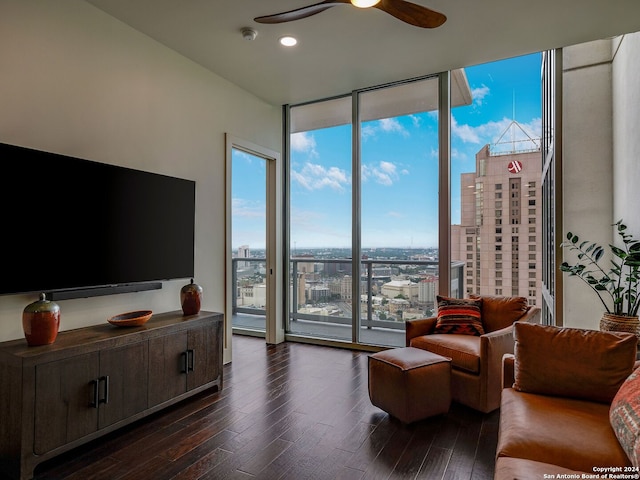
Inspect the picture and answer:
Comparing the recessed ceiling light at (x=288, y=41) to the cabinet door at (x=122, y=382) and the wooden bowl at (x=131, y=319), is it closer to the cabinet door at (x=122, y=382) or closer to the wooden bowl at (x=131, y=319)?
the wooden bowl at (x=131, y=319)

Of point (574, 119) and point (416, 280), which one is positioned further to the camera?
point (416, 280)

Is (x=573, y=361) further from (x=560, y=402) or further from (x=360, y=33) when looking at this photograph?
(x=360, y=33)

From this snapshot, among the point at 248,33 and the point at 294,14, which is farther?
the point at 248,33

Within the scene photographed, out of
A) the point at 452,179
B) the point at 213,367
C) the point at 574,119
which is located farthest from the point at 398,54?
the point at 213,367

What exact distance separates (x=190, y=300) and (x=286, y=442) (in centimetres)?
140

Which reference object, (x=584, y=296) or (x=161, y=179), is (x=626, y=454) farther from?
(x=161, y=179)

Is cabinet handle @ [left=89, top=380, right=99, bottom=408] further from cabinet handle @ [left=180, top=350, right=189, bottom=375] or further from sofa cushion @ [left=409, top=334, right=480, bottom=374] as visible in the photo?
sofa cushion @ [left=409, top=334, right=480, bottom=374]

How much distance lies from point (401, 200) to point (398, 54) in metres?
1.54

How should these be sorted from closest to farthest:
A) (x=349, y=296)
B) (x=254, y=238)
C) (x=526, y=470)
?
(x=526, y=470) → (x=349, y=296) → (x=254, y=238)

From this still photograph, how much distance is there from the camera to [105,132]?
2.86 metres

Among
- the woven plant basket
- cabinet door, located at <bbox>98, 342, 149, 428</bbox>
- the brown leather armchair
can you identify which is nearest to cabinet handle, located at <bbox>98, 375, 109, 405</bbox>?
cabinet door, located at <bbox>98, 342, 149, 428</bbox>

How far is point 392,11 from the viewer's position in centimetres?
232

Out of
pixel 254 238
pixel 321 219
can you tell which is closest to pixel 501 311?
pixel 321 219

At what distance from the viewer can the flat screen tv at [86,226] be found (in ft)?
7.21
